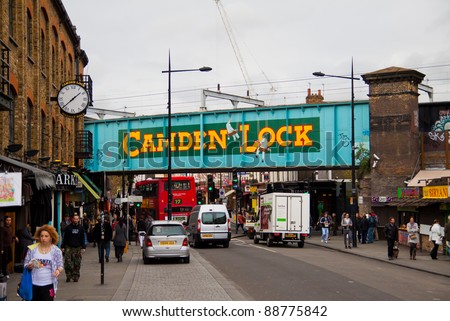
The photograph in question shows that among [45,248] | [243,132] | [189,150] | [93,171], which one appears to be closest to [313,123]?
[243,132]

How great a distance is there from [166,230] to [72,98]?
7.56 meters

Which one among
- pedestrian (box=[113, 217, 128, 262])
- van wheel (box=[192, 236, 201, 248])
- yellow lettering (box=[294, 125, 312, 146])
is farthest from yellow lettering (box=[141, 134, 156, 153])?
pedestrian (box=[113, 217, 128, 262])

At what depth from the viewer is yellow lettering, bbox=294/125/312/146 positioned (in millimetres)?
42062

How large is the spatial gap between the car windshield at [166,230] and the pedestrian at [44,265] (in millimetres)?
13438

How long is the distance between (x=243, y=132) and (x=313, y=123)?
Result: 15.3 ft

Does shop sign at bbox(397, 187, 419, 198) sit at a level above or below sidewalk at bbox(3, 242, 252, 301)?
above

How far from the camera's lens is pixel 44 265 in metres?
9.88

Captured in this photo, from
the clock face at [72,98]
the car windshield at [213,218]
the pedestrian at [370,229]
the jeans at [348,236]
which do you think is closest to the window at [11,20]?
the clock face at [72,98]

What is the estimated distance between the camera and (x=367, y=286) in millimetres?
16531

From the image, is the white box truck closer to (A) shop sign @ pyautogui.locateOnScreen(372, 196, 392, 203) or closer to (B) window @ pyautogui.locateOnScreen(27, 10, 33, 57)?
(A) shop sign @ pyautogui.locateOnScreen(372, 196, 392, 203)

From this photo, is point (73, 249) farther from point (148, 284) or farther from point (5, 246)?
point (148, 284)

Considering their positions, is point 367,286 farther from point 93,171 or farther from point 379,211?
point 93,171

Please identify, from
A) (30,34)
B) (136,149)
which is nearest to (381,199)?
(136,149)

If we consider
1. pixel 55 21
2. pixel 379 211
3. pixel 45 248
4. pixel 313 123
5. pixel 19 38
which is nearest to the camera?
pixel 45 248
